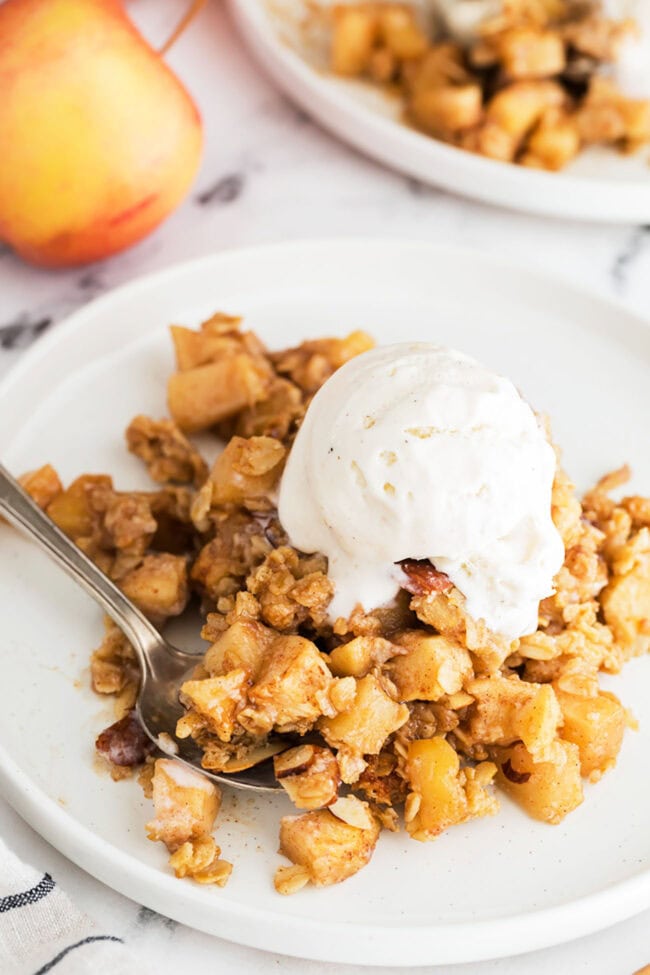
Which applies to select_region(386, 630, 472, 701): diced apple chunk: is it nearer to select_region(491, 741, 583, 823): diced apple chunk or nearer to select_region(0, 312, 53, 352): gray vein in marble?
select_region(491, 741, 583, 823): diced apple chunk

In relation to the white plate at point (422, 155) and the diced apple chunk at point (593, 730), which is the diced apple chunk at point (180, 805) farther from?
the white plate at point (422, 155)

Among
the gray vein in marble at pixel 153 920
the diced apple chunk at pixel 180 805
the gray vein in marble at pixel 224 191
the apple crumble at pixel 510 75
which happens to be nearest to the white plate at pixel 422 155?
the apple crumble at pixel 510 75

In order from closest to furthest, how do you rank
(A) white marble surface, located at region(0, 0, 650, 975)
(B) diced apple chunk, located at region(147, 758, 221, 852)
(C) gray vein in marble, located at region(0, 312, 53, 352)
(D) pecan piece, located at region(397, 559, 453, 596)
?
(B) diced apple chunk, located at region(147, 758, 221, 852) → (D) pecan piece, located at region(397, 559, 453, 596) → (C) gray vein in marble, located at region(0, 312, 53, 352) → (A) white marble surface, located at region(0, 0, 650, 975)

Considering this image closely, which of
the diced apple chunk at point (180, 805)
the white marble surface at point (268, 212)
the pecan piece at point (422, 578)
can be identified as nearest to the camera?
the diced apple chunk at point (180, 805)

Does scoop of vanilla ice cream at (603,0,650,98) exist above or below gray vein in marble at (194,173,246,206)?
below

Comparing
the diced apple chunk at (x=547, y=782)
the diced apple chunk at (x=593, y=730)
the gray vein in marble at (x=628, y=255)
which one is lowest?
the gray vein in marble at (x=628, y=255)

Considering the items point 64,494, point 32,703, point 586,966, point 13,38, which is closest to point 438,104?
point 13,38

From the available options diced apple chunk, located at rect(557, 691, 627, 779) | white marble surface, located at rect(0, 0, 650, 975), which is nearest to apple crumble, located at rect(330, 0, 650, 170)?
white marble surface, located at rect(0, 0, 650, 975)

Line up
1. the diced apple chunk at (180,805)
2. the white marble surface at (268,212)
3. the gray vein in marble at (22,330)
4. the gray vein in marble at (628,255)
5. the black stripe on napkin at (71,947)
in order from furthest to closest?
the gray vein in marble at (628,255), the white marble surface at (268,212), the gray vein in marble at (22,330), the diced apple chunk at (180,805), the black stripe on napkin at (71,947)
